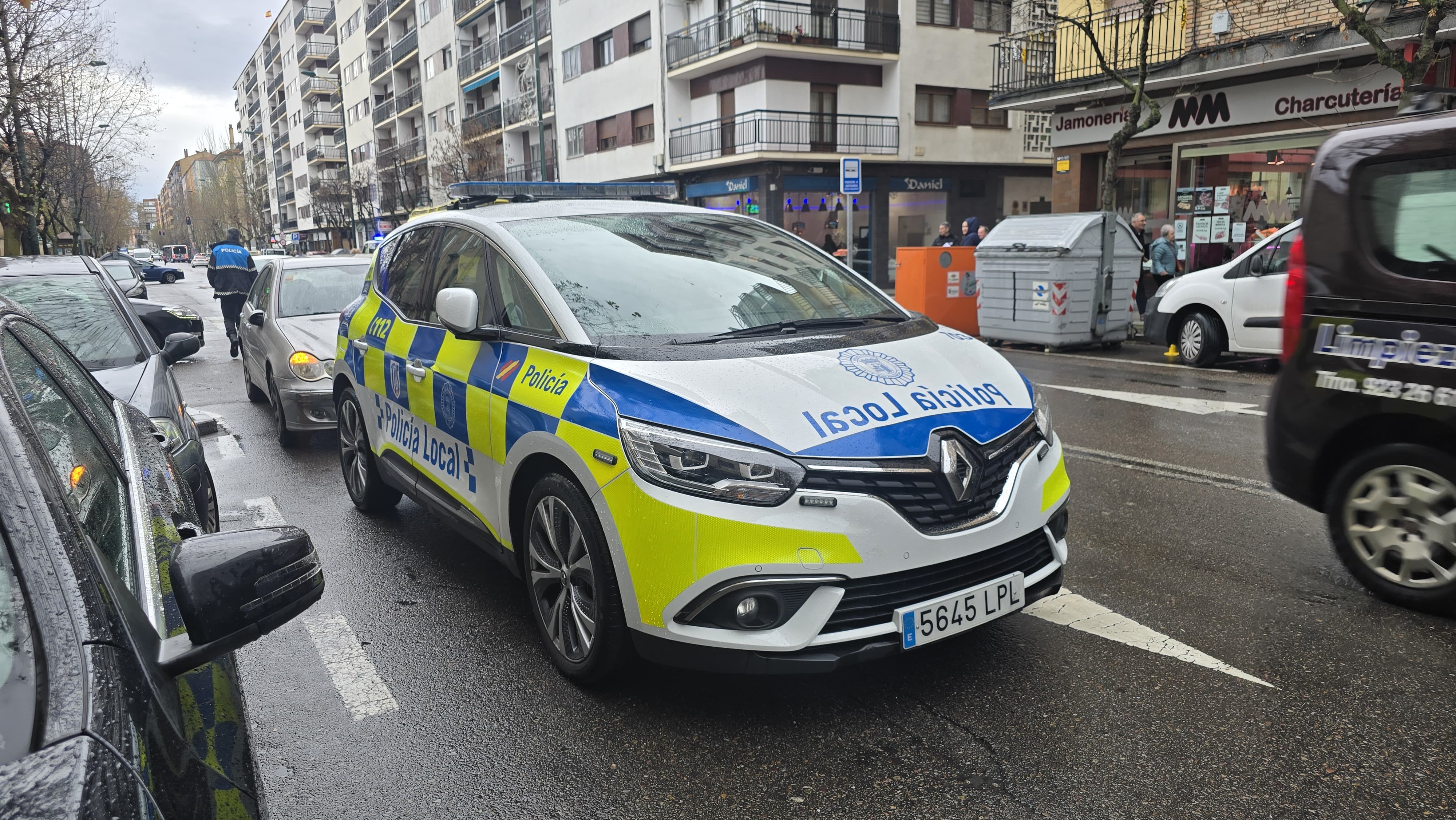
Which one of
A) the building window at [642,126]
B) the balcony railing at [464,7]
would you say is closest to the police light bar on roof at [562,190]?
the building window at [642,126]

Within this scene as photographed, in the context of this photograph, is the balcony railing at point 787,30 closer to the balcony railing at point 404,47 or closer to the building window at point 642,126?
the building window at point 642,126

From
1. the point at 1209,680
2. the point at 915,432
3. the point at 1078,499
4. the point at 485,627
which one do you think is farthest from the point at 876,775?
the point at 1078,499

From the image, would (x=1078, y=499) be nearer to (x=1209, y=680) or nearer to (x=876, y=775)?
(x=1209, y=680)

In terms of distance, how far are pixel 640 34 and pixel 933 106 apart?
10.4 m

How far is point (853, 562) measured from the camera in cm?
287

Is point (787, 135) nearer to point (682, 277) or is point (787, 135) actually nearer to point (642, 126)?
point (642, 126)

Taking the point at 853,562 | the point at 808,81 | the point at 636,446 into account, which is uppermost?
the point at 808,81

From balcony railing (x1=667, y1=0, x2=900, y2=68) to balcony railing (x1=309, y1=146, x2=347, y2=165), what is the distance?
183 ft

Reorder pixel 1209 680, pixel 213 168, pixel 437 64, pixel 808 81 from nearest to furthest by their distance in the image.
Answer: pixel 1209 680
pixel 808 81
pixel 437 64
pixel 213 168

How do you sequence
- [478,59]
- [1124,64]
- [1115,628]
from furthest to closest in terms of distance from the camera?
[478,59] → [1124,64] → [1115,628]

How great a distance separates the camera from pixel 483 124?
46.0 metres

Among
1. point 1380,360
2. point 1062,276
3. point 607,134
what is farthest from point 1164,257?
point 607,134

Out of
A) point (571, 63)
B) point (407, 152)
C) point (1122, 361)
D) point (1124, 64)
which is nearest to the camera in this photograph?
point (1122, 361)

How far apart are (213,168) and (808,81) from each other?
426 ft
